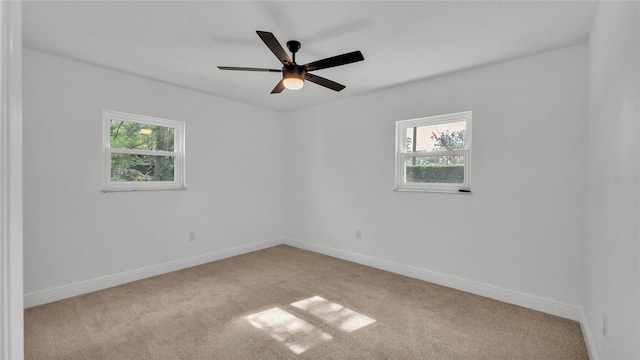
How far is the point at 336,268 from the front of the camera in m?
3.91

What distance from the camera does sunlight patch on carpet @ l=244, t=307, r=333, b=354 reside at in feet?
7.19

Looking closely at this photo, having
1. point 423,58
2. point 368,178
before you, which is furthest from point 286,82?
point 368,178

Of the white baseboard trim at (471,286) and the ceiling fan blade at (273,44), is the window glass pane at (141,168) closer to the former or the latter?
the ceiling fan blade at (273,44)

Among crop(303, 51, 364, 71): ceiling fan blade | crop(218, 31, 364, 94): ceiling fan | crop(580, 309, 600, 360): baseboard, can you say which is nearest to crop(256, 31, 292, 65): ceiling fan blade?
crop(218, 31, 364, 94): ceiling fan

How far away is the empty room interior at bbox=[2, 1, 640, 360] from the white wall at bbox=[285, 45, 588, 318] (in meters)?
0.02

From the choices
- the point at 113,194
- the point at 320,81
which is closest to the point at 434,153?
the point at 320,81

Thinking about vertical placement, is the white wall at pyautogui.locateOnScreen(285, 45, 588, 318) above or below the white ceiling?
below

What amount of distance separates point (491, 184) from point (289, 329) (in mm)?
2372

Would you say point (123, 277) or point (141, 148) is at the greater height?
point (141, 148)

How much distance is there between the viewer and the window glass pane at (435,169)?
132 inches

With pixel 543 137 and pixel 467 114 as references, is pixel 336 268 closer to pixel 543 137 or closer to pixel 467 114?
pixel 467 114

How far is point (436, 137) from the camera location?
11.6 ft

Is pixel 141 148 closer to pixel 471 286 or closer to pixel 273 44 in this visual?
→ pixel 273 44

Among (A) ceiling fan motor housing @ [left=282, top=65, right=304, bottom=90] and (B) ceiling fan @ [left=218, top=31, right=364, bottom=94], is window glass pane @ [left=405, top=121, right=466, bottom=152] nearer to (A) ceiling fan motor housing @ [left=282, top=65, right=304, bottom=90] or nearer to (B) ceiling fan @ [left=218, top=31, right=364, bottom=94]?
(B) ceiling fan @ [left=218, top=31, right=364, bottom=94]
